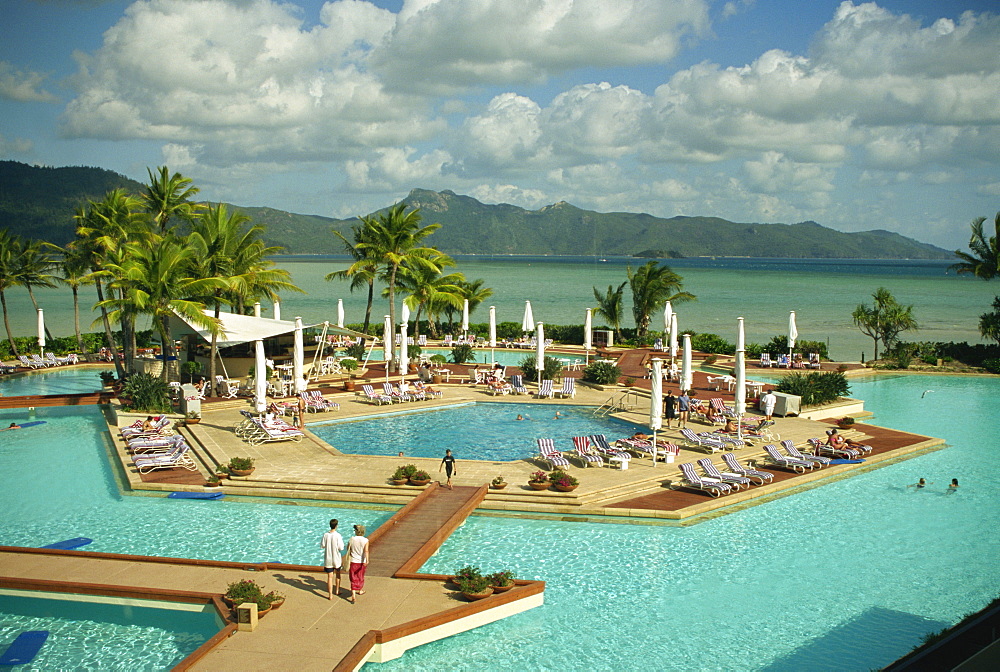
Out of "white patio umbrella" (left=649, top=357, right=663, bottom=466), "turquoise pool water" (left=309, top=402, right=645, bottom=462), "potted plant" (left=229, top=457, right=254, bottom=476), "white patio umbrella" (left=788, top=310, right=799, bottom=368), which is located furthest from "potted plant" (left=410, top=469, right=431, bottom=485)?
"white patio umbrella" (left=788, top=310, right=799, bottom=368)

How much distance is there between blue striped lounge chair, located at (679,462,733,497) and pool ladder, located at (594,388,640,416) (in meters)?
7.07

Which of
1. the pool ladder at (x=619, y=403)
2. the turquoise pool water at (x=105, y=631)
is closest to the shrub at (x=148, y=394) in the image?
the turquoise pool water at (x=105, y=631)

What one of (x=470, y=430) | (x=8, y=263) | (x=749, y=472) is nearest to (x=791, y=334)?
(x=749, y=472)

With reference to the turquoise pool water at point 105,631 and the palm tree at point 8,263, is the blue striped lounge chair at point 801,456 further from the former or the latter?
the palm tree at point 8,263

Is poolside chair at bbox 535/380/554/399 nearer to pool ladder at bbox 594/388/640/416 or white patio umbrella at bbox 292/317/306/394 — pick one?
pool ladder at bbox 594/388/640/416

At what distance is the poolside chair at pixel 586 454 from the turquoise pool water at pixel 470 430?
1562 millimetres

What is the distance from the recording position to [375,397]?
2428 centimetres

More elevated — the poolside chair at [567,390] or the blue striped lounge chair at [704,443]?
the poolside chair at [567,390]

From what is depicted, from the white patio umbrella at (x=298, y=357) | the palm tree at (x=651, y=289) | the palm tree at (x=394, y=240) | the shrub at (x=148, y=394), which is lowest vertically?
the shrub at (x=148, y=394)

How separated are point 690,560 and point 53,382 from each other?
91.1 feet

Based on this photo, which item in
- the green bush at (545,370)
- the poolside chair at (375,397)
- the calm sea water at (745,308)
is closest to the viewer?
the poolside chair at (375,397)

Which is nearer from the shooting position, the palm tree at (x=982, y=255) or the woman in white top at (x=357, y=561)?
the woman in white top at (x=357, y=561)

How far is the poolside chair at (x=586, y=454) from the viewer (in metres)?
16.7

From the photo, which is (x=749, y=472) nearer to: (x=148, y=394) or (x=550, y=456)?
(x=550, y=456)
